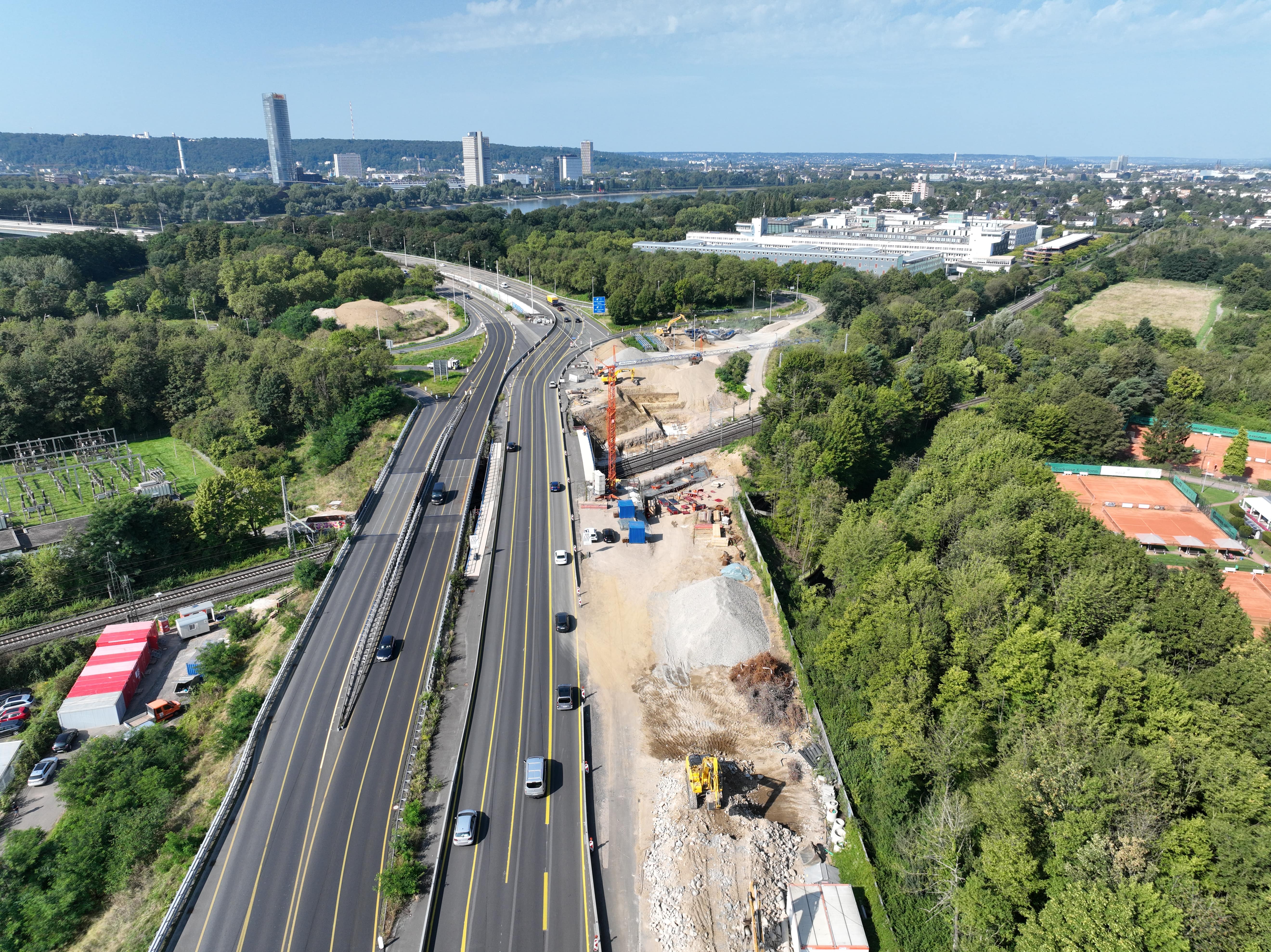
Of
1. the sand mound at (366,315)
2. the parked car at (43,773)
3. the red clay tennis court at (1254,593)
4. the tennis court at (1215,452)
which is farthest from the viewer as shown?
the sand mound at (366,315)

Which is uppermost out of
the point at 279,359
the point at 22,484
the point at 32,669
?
the point at 279,359

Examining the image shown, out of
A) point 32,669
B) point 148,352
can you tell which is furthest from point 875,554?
point 148,352

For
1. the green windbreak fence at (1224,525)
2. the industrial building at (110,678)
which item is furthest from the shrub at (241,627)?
the green windbreak fence at (1224,525)

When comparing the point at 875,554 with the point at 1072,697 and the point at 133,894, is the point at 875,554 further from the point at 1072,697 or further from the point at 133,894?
the point at 133,894

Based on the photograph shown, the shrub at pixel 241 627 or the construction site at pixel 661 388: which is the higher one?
the construction site at pixel 661 388

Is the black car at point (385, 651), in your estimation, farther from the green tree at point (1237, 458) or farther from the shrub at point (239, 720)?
the green tree at point (1237, 458)

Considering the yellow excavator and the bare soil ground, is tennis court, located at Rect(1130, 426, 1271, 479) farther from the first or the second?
the yellow excavator
